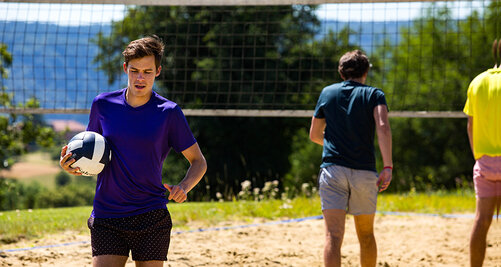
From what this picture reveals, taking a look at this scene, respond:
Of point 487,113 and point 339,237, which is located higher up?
point 487,113

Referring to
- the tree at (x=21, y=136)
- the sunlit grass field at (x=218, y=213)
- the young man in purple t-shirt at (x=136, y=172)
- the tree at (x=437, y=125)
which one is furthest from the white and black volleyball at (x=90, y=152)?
the tree at (x=437, y=125)

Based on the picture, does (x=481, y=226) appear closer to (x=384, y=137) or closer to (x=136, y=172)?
(x=384, y=137)

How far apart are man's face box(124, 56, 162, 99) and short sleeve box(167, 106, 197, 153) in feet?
0.56

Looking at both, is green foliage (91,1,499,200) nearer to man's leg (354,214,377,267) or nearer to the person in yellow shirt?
the person in yellow shirt

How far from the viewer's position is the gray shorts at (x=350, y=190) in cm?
388

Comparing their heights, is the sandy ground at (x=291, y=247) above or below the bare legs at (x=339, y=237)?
below

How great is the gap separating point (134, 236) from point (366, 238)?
1644 millimetres

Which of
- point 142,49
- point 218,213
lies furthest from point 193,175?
point 218,213

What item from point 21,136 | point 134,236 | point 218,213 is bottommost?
point 21,136

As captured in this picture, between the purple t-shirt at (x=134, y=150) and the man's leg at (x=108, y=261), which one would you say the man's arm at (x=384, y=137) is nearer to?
the purple t-shirt at (x=134, y=150)

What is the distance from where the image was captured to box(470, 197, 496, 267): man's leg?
4.08m

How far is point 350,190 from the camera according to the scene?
3.93 metres

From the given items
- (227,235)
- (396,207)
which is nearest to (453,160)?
(396,207)

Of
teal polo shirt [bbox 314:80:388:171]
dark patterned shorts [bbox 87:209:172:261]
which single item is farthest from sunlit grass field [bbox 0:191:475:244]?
dark patterned shorts [bbox 87:209:172:261]
